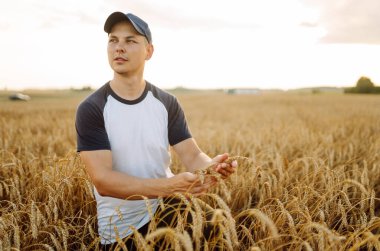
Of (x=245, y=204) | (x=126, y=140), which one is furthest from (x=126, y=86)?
(x=245, y=204)

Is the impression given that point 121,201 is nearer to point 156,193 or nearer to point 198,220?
point 156,193

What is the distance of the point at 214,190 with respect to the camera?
275cm

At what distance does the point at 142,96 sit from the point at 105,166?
489mm

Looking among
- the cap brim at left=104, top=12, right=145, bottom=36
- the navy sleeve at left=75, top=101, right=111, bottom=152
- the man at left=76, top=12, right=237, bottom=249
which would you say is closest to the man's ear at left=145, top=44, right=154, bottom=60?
the man at left=76, top=12, right=237, bottom=249

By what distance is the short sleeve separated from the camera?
2051mm

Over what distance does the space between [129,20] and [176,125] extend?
70cm

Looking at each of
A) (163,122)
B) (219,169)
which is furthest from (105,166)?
(219,169)

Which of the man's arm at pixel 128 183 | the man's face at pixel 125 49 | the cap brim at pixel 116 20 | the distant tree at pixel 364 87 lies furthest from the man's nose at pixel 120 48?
the distant tree at pixel 364 87

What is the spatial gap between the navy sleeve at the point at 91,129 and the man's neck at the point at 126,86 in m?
0.18

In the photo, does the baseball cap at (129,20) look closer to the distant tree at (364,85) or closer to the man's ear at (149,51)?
the man's ear at (149,51)

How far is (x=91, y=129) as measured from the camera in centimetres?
170

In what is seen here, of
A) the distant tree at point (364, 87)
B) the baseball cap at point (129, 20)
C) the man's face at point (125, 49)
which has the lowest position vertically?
the man's face at point (125, 49)

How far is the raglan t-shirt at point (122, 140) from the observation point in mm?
1717

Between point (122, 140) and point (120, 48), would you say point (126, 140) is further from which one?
point (120, 48)
